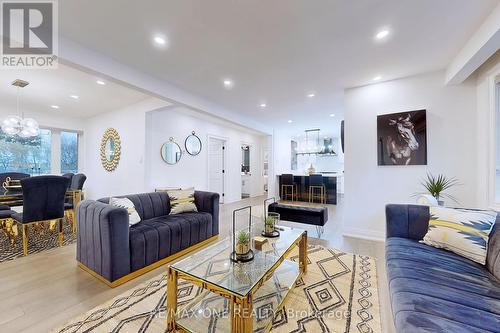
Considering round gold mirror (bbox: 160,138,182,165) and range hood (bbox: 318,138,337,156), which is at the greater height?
range hood (bbox: 318,138,337,156)

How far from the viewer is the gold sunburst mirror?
4.96m

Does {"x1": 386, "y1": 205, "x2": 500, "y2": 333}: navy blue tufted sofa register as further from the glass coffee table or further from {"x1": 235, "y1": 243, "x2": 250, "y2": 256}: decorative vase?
{"x1": 235, "y1": 243, "x2": 250, "y2": 256}: decorative vase

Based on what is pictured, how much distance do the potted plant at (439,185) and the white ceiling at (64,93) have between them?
5.13 metres

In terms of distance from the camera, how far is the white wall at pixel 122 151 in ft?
14.4

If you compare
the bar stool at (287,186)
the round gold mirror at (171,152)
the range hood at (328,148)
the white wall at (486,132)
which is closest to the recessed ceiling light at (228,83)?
the round gold mirror at (171,152)

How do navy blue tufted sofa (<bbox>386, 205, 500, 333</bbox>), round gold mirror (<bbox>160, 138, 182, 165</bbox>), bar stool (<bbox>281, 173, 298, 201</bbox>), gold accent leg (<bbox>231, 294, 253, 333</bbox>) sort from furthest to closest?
bar stool (<bbox>281, 173, 298, 201</bbox>), round gold mirror (<bbox>160, 138, 182, 165</bbox>), gold accent leg (<bbox>231, 294, 253, 333</bbox>), navy blue tufted sofa (<bbox>386, 205, 500, 333</bbox>)

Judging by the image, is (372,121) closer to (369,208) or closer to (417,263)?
(369,208)

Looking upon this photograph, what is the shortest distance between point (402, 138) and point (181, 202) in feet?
11.9

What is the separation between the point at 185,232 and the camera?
2730mm

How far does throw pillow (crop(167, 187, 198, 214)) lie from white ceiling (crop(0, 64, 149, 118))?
6.85 feet

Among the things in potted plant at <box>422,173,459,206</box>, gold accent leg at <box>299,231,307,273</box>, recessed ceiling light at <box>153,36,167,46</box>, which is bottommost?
gold accent leg at <box>299,231,307,273</box>

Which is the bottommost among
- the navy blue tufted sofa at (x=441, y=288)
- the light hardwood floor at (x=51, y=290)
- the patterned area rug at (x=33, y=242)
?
the light hardwood floor at (x=51, y=290)

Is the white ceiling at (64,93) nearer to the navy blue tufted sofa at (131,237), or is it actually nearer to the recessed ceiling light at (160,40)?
the recessed ceiling light at (160,40)

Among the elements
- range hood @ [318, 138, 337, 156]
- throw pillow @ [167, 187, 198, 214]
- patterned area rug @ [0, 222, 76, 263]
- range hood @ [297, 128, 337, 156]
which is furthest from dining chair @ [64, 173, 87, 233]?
range hood @ [318, 138, 337, 156]
